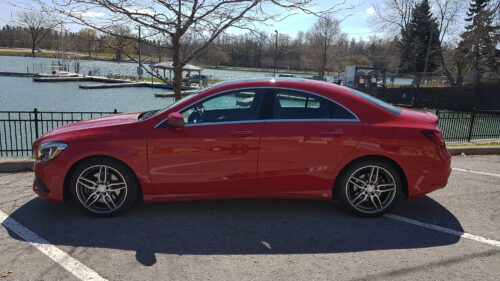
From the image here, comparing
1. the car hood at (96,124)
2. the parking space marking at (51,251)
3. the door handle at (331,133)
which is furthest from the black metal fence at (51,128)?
the door handle at (331,133)

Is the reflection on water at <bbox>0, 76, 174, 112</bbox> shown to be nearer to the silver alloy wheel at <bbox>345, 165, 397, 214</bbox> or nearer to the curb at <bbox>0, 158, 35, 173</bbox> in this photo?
the curb at <bbox>0, 158, 35, 173</bbox>

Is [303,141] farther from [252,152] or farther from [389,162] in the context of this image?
[389,162]

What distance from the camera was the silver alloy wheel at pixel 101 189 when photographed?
4.01 m

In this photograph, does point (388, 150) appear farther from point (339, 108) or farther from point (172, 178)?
point (172, 178)

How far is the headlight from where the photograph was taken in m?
3.95

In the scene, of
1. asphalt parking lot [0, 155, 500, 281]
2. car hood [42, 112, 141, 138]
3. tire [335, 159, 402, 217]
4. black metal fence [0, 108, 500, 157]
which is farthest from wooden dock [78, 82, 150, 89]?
tire [335, 159, 402, 217]

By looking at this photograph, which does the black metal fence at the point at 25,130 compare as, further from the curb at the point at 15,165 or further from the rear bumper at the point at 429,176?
the rear bumper at the point at 429,176

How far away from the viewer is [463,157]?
26.2 ft

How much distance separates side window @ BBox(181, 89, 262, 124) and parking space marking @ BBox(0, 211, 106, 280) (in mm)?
1813

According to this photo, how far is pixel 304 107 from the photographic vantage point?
415cm

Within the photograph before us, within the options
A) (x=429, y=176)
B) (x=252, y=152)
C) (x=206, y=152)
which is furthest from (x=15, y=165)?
(x=429, y=176)

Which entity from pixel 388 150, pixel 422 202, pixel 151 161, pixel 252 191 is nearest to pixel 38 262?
pixel 151 161

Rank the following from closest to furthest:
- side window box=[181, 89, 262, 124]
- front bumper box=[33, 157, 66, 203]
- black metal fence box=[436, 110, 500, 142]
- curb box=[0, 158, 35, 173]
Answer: front bumper box=[33, 157, 66, 203] < side window box=[181, 89, 262, 124] < curb box=[0, 158, 35, 173] < black metal fence box=[436, 110, 500, 142]

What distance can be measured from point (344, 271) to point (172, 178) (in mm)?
2097
